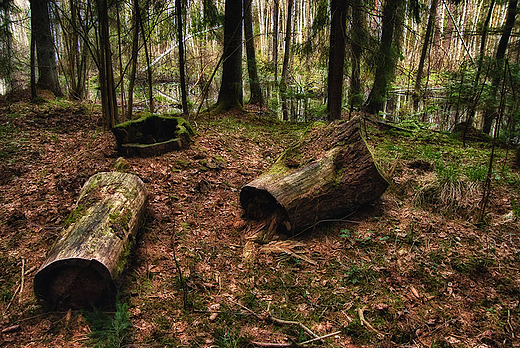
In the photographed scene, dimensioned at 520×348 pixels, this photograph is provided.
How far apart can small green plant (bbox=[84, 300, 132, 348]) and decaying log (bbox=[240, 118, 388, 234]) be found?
1.92 m

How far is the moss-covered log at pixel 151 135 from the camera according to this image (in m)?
5.20

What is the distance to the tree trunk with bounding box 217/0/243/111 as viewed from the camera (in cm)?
851

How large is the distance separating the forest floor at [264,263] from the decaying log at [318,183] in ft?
0.80

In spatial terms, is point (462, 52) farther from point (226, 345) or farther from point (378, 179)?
point (226, 345)

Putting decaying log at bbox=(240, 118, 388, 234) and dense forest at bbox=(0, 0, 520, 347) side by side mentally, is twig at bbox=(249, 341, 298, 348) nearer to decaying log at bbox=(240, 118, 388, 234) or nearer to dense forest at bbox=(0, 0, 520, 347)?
dense forest at bbox=(0, 0, 520, 347)

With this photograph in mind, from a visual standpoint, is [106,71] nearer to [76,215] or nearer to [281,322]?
[76,215]

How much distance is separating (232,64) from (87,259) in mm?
7277

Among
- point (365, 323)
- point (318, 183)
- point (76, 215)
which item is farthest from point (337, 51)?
point (76, 215)

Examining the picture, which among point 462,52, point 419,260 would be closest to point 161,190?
point 419,260

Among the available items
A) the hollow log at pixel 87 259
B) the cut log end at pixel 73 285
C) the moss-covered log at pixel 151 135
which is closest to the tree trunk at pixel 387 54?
the moss-covered log at pixel 151 135

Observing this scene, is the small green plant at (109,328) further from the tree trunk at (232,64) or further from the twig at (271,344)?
the tree trunk at (232,64)

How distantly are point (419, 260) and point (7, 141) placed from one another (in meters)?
7.32

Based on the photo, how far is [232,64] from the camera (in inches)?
345

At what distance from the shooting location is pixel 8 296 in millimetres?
2811
